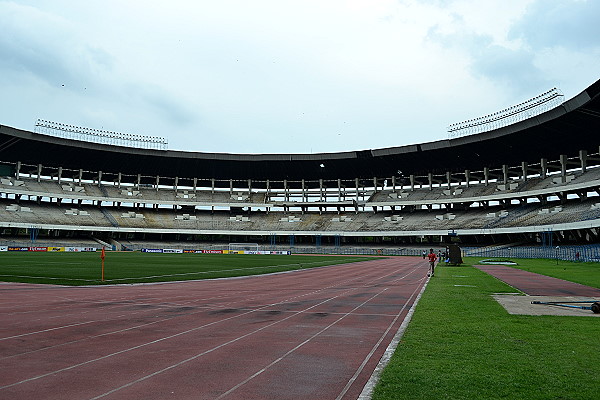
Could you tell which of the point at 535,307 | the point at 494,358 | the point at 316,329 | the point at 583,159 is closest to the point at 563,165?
the point at 583,159

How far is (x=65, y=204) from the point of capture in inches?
3344

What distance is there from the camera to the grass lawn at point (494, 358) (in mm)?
5586

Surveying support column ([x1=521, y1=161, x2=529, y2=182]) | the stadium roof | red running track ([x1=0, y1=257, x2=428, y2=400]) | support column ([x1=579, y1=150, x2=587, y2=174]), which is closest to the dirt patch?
red running track ([x1=0, y1=257, x2=428, y2=400])

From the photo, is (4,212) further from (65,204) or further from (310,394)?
(310,394)

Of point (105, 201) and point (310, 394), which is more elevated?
point (105, 201)

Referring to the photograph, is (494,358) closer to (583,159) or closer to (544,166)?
(583,159)

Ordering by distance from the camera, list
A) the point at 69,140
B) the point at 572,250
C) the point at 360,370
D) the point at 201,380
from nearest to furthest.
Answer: the point at 201,380, the point at 360,370, the point at 572,250, the point at 69,140

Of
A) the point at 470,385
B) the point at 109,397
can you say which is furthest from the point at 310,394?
the point at 109,397

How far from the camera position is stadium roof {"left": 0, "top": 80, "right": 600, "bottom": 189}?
5899 cm

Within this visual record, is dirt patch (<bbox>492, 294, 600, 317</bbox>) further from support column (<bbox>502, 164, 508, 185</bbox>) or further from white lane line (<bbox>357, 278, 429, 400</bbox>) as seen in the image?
support column (<bbox>502, 164, 508, 185</bbox>)

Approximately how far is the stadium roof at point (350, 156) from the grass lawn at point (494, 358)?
47919 mm

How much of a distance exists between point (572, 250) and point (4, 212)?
78.9m

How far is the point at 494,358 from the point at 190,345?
529 centimetres

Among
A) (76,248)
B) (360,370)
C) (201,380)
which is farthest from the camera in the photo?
(76,248)
